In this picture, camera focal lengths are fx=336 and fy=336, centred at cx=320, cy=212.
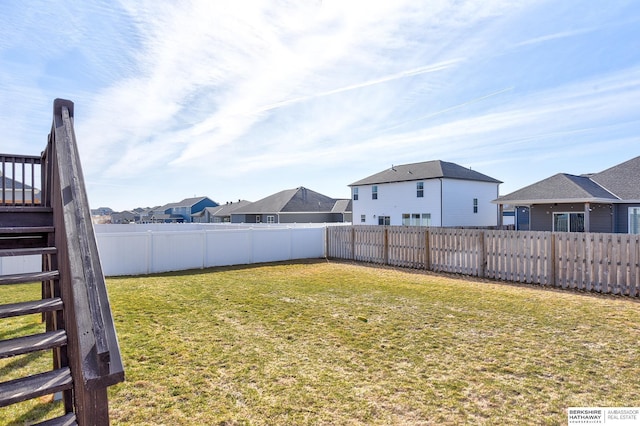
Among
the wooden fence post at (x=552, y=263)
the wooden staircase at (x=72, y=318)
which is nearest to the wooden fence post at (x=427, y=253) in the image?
the wooden fence post at (x=552, y=263)

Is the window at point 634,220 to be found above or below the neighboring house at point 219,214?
below

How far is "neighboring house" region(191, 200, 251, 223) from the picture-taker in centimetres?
5572

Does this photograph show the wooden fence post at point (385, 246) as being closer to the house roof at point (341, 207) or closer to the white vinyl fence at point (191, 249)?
the white vinyl fence at point (191, 249)

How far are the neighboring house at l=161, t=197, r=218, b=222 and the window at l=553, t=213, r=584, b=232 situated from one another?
214 feet

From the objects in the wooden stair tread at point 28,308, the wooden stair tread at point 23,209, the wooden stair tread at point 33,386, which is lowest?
the wooden stair tread at point 33,386

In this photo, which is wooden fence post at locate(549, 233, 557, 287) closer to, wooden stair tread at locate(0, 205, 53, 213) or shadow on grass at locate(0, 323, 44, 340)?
wooden stair tread at locate(0, 205, 53, 213)

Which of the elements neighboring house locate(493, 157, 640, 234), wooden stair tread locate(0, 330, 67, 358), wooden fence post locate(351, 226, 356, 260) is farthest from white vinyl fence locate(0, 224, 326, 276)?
neighboring house locate(493, 157, 640, 234)

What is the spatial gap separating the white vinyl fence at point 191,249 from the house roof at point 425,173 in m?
12.9

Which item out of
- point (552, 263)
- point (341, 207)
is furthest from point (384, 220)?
point (552, 263)

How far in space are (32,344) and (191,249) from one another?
35.6ft

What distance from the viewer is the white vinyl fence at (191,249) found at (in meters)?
11.2

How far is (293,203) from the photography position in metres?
40.0

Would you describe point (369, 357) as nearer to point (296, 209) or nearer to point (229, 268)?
point (229, 268)

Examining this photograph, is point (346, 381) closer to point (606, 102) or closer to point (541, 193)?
point (606, 102)
